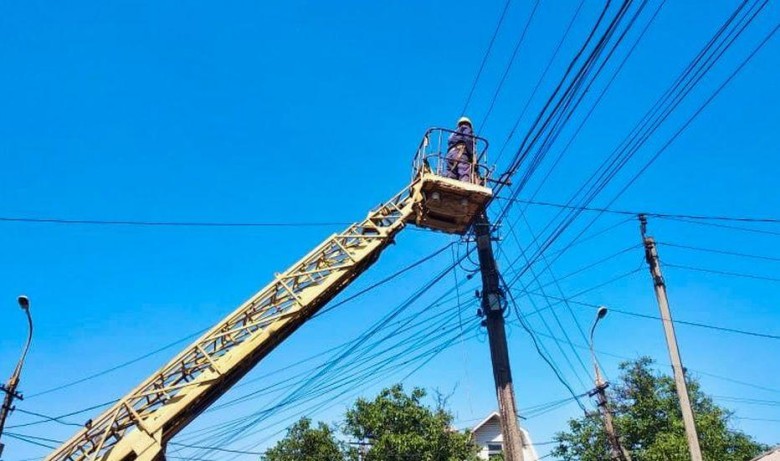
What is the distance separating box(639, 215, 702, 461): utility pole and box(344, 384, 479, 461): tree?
10955mm

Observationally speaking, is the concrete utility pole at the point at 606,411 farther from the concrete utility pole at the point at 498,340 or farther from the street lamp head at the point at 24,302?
the street lamp head at the point at 24,302

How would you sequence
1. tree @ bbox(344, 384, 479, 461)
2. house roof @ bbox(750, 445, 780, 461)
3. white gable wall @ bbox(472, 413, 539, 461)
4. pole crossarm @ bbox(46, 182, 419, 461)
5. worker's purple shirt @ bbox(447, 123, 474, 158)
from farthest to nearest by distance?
white gable wall @ bbox(472, 413, 539, 461)
tree @ bbox(344, 384, 479, 461)
house roof @ bbox(750, 445, 780, 461)
worker's purple shirt @ bbox(447, 123, 474, 158)
pole crossarm @ bbox(46, 182, 419, 461)

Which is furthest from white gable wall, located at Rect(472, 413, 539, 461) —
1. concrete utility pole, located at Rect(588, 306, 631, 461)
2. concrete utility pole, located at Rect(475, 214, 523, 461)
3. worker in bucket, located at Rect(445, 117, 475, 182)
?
worker in bucket, located at Rect(445, 117, 475, 182)

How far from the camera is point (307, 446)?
2352cm

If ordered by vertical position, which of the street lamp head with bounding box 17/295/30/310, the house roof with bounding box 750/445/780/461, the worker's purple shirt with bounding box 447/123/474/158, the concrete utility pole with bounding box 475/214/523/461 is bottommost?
the house roof with bounding box 750/445/780/461

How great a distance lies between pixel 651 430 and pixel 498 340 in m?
20.2

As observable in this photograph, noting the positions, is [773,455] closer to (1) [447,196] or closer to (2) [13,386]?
(1) [447,196]

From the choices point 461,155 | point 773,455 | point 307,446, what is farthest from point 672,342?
point 307,446

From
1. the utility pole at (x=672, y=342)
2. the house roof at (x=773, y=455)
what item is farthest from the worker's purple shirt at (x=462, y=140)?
the house roof at (x=773, y=455)

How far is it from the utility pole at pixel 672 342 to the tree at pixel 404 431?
1095 centimetres

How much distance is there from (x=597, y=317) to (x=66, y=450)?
50.9 feet

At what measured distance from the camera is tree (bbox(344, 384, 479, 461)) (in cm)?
2128

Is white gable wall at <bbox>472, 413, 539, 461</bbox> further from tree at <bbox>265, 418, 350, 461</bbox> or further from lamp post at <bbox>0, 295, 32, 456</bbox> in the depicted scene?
lamp post at <bbox>0, 295, 32, 456</bbox>

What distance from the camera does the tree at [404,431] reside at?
21281 mm
